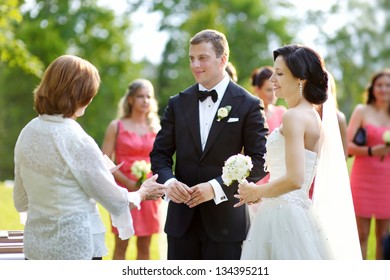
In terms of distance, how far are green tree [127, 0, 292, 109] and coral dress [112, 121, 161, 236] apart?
24027mm

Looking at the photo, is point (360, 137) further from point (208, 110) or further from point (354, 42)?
point (354, 42)

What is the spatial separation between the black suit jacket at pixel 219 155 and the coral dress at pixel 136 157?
8.95ft

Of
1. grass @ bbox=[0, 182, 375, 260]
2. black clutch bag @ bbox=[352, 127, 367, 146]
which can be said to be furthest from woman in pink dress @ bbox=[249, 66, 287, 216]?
grass @ bbox=[0, 182, 375, 260]

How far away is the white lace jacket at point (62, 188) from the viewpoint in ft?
12.9

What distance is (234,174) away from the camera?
4.47 metres

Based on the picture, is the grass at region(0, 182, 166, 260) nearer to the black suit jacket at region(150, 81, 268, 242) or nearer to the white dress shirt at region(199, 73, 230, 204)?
the black suit jacket at region(150, 81, 268, 242)

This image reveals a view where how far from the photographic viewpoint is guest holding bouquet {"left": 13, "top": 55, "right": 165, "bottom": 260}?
12.9 ft

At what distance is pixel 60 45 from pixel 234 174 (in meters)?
25.3

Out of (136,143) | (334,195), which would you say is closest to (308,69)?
(334,195)

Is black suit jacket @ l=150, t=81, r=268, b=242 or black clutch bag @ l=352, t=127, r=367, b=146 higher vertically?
black clutch bag @ l=352, t=127, r=367, b=146

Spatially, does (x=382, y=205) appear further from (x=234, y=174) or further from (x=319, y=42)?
(x=319, y=42)

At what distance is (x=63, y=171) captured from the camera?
3.93 metres

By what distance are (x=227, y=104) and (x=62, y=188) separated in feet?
4.93

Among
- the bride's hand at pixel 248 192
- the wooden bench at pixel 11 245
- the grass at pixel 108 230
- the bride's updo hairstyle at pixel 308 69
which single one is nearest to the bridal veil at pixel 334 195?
the bride's updo hairstyle at pixel 308 69
